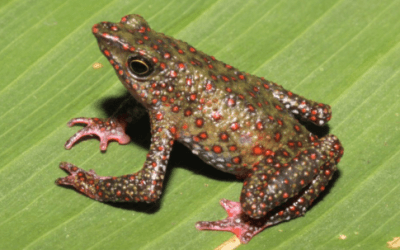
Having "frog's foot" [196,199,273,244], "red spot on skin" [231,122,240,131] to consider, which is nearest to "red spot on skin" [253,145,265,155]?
"red spot on skin" [231,122,240,131]

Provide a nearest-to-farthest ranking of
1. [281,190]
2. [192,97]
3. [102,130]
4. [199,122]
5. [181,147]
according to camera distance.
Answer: [281,190], [192,97], [199,122], [102,130], [181,147]

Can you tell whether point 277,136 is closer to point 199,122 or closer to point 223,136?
point 223,136

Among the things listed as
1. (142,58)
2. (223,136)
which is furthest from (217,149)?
(142,58)

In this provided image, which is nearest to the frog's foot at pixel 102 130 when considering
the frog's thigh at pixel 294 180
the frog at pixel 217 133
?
the frog at pixel 217 133

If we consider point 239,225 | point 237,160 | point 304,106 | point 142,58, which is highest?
point 142,58

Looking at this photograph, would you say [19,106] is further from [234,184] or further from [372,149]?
[372,149]

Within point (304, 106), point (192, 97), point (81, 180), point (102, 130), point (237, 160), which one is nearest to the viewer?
point (192, 97)

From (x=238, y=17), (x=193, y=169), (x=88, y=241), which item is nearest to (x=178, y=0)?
(x=238, y=17)

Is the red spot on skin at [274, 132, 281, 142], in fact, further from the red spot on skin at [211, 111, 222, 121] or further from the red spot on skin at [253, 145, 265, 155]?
the red spot on skin at [211, 111, 222, 121]
